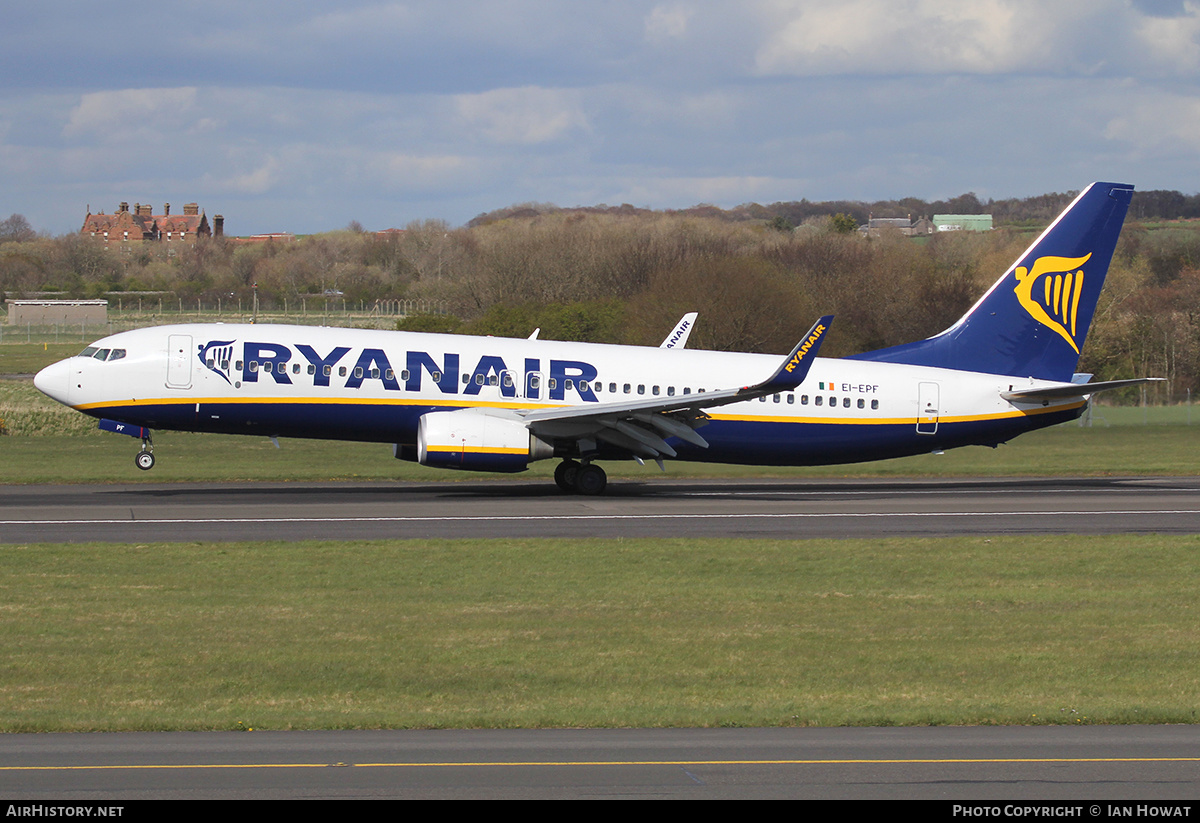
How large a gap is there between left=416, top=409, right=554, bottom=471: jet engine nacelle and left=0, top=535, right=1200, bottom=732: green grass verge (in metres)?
5.94

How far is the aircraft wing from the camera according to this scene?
30422mm

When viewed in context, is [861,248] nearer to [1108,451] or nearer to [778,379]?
[1108,451]

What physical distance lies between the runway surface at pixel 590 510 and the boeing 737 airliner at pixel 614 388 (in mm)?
1470

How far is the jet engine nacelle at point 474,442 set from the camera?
100 feet

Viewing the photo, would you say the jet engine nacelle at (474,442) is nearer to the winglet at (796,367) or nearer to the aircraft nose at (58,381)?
the winglet at (796,367)

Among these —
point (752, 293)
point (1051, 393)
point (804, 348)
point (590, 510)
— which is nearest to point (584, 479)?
point (590, 510)

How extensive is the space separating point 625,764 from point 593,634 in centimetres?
613

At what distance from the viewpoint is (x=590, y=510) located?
101 feet

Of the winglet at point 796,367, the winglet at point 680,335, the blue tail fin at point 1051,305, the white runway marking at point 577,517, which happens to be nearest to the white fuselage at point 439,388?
the blue tail fin at point 1051,305

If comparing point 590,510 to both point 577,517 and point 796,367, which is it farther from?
point 796,367

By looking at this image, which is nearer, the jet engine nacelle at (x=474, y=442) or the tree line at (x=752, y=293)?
the jet engine nacelle at (x=474, y=442)

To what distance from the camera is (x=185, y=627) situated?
17.5m

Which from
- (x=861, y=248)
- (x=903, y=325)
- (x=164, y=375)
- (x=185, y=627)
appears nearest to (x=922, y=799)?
(x=185, y=627)

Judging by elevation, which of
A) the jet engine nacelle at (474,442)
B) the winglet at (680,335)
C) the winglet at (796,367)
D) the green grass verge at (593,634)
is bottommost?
the green grass verge at (593,634)
